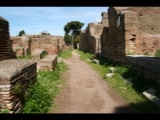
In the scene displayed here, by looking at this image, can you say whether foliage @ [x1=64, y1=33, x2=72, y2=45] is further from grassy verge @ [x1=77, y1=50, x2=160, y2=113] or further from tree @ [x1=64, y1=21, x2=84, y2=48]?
grassy verge @ [x1=77, y1=50, x2=160, y2=113]

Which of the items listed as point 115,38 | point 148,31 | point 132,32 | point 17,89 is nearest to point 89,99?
point 17,89

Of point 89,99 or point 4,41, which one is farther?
point 4,41

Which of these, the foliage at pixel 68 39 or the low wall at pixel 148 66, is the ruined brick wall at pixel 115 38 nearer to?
the low wall at pixel 148 66

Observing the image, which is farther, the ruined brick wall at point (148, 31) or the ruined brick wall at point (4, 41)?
the ruined brick wall at point (148, 31)

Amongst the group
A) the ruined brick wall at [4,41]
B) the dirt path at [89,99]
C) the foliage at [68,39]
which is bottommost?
the dirt path at [89,99]

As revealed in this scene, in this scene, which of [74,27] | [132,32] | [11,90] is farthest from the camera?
[74,27]

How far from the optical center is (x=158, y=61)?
7641 millimetres

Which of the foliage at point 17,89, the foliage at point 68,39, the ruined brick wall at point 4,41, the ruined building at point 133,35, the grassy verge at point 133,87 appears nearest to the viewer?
the foliage at point 17,89

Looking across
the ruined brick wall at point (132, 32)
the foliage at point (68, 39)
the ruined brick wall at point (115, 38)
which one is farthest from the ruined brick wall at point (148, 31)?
the foliage at point (68, 39)

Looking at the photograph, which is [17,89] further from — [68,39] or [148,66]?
[68,39]
